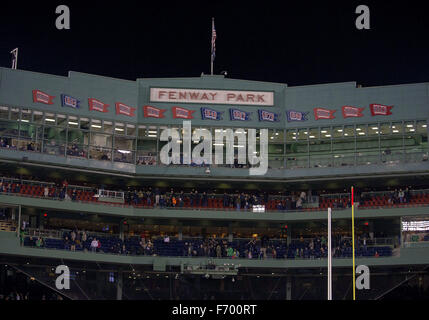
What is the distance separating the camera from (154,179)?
49.2 m

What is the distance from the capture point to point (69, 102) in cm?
4809

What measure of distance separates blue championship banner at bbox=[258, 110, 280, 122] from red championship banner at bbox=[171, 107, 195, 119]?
4.67m

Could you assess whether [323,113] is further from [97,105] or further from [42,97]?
[42,97]

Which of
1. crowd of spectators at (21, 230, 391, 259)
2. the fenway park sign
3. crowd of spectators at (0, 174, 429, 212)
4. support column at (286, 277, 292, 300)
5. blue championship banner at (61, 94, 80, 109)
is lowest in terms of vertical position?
support column at (286, 277, 292, 300)

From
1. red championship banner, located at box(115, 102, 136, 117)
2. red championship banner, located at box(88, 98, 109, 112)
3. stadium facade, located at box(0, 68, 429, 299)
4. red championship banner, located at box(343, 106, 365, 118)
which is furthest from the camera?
red championship banner, located at box(115, 102, 136, 117)

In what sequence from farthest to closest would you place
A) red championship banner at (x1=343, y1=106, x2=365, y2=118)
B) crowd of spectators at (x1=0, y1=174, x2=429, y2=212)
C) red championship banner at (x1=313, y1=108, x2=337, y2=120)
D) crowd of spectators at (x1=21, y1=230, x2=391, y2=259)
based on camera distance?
red championship banner at (x1=313, y1=108, x2=337, y2=120) → red championship banner at (x1=343, y1=106, x2=365, y2=118) → crowd of spectators at (x1=0, y1=174, x2=429, y2=212) → crowd of spectators at (x1=21, y1=230, x2=391, y2=259)

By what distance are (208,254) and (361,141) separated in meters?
12.8

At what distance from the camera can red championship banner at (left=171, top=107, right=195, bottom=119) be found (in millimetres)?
49906

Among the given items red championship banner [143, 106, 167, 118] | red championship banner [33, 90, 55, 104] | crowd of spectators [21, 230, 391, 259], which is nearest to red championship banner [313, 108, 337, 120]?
crowd of spectators [21, 230, 391, 259]

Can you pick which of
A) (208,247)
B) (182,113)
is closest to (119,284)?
(208,247)

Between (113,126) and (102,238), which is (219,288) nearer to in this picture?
(102,238)

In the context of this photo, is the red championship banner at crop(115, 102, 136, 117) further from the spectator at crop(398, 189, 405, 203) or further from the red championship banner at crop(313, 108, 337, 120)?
the spectator at crop(398, 189, 405, 203)

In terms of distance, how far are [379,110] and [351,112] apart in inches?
72.3
